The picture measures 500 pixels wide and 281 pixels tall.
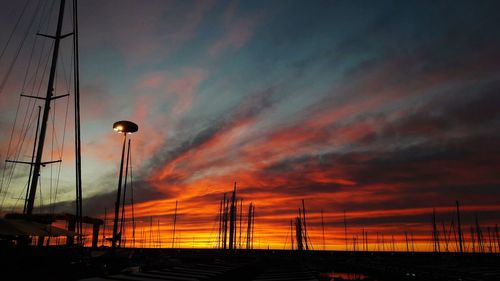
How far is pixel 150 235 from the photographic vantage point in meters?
127

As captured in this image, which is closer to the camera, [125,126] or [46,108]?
[46,108]

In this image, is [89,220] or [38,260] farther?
[89,220]

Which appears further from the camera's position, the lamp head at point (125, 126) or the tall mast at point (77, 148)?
the lamp head at point (125, 126)

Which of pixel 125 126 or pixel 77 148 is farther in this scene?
pixel 125 126

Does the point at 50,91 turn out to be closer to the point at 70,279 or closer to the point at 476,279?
the point at 70,279

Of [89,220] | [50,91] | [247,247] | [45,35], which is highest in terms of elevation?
[45,35]

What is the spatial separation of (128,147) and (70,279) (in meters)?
40.2

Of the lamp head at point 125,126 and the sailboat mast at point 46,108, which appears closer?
the sailboat mast at point 46,108

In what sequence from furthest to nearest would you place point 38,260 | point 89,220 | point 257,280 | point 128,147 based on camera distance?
point 89,220 → point 128,147 → point 257,280 → point 38,260

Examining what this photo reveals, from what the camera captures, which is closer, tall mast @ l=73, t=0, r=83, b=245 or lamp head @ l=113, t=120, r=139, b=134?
tall mast @ l=73, t=0, r=83, b=245

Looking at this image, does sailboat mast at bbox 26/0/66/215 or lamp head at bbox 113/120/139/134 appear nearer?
sailboat mast at bbox 26/0/66/215

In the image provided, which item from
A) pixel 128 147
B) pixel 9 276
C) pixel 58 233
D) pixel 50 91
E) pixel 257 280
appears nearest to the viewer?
pixel 9 276

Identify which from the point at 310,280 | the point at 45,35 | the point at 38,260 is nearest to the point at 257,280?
the point at 310,280

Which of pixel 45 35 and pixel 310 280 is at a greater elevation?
pixel 45 35
